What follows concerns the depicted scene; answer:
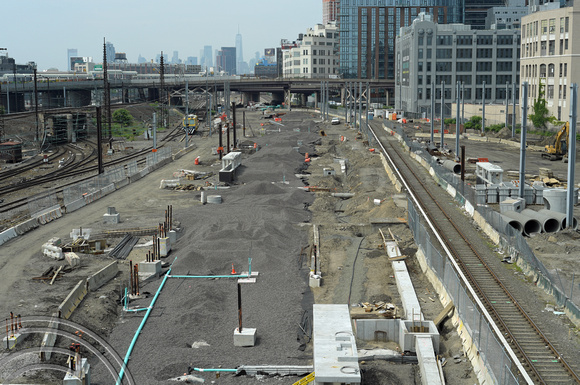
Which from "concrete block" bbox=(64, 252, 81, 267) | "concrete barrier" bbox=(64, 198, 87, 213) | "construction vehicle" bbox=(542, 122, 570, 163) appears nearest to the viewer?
"concrete block" bbox=(64, 252, 81, 267)

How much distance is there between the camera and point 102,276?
29500 mm

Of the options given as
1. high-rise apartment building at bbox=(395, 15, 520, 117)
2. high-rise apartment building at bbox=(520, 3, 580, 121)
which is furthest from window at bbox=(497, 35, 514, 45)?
high-rise apartment building at bbox=(520, 3, 580, 121)

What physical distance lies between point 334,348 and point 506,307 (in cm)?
786

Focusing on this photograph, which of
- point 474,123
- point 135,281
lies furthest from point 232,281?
point 474,123

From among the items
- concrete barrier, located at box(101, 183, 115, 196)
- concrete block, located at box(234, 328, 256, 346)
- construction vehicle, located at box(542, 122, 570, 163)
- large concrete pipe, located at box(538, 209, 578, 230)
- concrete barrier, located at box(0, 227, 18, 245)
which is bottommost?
concrete block, located at box(234, 328, 256, 346)

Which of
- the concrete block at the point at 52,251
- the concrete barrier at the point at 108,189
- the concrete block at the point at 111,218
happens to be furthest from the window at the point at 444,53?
the concrete block at the point at 52,251

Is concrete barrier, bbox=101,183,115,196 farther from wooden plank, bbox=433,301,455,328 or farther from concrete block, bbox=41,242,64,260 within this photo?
wooden plank, bbox=433,301,455,328

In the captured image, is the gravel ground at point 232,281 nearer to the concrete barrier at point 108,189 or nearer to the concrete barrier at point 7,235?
the concrete barrier at point 7,235

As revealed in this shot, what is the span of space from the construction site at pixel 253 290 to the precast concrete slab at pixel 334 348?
49 mm

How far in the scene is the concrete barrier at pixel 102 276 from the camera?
28.4 m

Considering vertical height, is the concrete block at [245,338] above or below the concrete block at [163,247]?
below

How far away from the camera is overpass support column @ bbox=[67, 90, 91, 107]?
550ft

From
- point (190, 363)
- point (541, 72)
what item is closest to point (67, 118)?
point (541, 72)

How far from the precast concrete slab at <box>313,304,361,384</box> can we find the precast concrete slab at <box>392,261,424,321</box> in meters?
2.91
